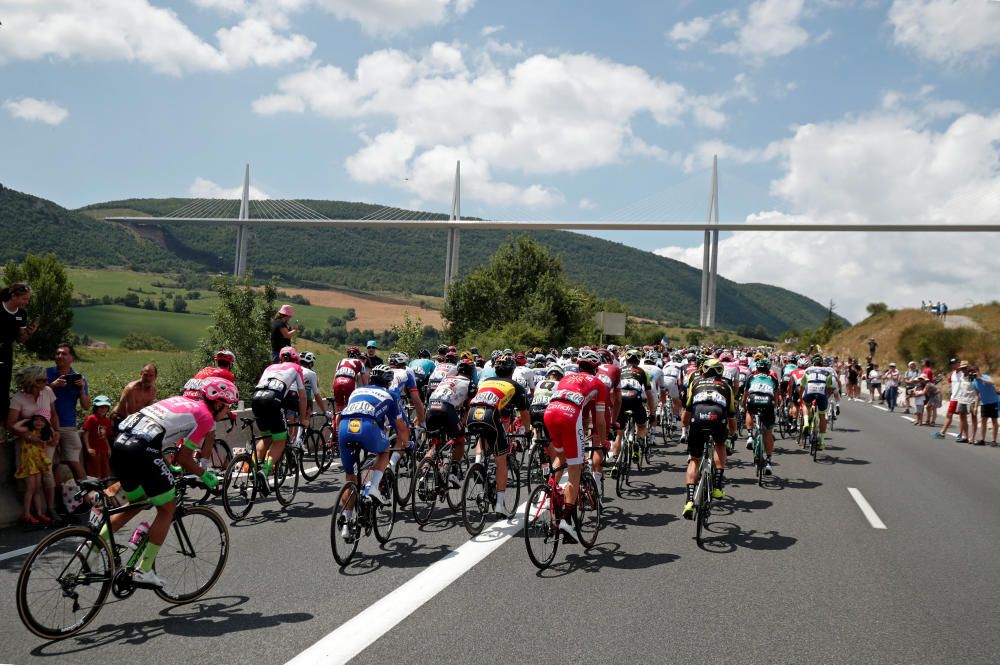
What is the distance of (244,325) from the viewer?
25062mm

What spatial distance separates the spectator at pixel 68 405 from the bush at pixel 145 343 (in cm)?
6773

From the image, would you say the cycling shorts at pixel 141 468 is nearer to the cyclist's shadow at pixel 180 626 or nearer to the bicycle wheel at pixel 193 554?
the bicycle wheel at pixel 193 554

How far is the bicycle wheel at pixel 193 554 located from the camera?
5648 mm

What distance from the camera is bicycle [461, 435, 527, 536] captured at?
24.5 feet

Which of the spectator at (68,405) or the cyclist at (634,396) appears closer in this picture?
the spectator at (68,405)

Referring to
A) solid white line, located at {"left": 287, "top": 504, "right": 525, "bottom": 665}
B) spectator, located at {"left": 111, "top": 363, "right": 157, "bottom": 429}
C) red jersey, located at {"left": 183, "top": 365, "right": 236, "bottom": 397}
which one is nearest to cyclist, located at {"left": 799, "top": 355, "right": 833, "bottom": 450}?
solid white line, located at {"left": 287, "top": 504, "right": 525, "bottom": 665}

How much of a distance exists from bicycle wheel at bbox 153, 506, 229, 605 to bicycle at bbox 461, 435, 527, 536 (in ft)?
7.88

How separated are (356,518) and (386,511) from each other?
740 mm

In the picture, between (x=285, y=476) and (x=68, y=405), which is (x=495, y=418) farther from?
(x=68, y=405)

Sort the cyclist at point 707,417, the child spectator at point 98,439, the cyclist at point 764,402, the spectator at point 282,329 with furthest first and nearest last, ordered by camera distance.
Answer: the spectator at point 282,329 < the cyclist at point 764,402 < the child spectator at point 98,439 < the cyclist at point 707,417

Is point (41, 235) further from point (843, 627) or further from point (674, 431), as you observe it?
point (843, 627)

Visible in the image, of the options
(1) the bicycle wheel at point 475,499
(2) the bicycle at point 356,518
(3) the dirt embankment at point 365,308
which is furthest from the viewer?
A: (3) the dirt embankment at point 365,308

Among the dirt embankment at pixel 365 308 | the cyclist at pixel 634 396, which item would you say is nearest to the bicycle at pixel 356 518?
the cyclist at pixel 634 396

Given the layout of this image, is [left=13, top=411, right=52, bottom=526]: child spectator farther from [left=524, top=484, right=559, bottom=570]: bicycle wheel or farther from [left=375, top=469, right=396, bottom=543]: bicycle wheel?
[left=524, top=484, right=559, bottom=570]: bicycle wheel
